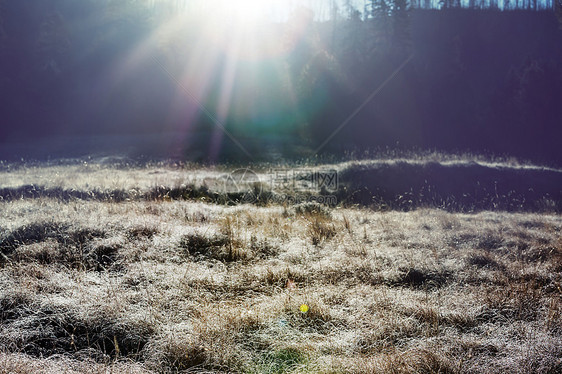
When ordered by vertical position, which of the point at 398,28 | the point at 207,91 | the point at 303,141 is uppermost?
the point at 398,28

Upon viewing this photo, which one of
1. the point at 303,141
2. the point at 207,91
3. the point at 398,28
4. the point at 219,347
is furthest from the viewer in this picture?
the point at 398,28

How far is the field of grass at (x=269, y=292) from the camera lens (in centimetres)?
325

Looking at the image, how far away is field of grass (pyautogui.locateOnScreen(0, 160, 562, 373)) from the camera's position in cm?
325


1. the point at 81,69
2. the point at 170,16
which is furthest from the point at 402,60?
the point at 81,69

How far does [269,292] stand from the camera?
182 inches

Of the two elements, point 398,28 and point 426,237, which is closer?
point 426,237

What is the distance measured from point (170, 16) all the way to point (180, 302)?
53.5 metres

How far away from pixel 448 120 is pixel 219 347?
45908 millimetres

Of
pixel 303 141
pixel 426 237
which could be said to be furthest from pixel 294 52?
pixel 426 237

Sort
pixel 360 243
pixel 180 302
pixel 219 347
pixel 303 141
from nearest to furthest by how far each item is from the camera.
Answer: pixel 219 347 < pixel 180 302 < pixel 360 243 < pixel 303 141

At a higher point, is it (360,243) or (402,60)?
(402,60)

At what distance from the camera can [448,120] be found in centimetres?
4291

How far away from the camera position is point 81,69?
43.1 meters

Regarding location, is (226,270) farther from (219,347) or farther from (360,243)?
(360,243)
